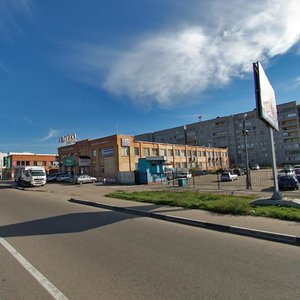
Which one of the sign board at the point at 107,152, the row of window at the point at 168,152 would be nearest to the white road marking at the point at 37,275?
the sign board at the point at 107,152

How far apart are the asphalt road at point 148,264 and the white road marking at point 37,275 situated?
2.8 inches

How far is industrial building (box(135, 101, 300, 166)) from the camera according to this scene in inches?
3949

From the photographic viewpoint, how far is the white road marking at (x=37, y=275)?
4.14m

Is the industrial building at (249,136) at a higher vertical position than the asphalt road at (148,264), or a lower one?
higher

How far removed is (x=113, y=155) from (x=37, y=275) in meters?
43.8

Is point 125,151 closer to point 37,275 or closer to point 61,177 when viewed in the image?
point 61,177

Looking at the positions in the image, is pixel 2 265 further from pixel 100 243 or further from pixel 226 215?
pixel 226 215

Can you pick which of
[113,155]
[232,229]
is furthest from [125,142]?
[232,229]

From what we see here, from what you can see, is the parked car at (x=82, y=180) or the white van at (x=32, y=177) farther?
the parked car at (x=82, y=180)

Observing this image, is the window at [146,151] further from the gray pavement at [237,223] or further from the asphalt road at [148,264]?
the asphalt road at [148,264]

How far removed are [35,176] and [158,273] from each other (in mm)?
35730

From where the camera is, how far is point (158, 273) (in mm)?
4875

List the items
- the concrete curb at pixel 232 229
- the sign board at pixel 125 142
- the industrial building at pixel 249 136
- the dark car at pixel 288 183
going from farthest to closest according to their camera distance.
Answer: the industrial building at pixel 249 136
the sign board at pixel 125 142
the dark car at pixel 288 183
the concrete curb at pixel 232 229

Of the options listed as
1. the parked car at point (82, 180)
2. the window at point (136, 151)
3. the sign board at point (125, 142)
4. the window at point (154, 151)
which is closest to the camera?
the parked car at point (82, 180)
